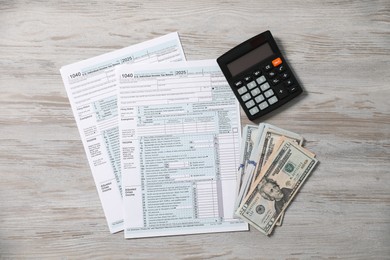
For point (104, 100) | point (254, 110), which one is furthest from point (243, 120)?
point (104, 100)

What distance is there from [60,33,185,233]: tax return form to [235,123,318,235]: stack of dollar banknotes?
0.73 feet

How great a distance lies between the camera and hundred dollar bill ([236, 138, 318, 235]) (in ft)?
2.61

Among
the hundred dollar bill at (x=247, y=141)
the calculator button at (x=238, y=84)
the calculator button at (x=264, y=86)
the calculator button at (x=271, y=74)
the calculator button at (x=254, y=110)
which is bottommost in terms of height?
the hundred dollar bill at (x=247, y=141)

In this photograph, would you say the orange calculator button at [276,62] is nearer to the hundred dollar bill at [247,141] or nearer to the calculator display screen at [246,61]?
the calculator display screen at [246,61]

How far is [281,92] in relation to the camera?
800mm

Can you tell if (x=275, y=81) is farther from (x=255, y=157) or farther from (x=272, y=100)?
(x=255, y=157)

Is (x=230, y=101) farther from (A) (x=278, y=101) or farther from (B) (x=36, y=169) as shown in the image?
(B) (x=36, y=169)

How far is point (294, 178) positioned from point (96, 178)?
37 cm

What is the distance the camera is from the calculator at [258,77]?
800 millimetres

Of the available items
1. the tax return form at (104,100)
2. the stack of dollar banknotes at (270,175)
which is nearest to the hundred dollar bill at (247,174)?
the stack of dollar banknotes at (270,175)

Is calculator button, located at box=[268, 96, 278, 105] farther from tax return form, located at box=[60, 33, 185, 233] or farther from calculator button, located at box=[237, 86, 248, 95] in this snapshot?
tax return form, located at box=[60, 33, 185, 233]

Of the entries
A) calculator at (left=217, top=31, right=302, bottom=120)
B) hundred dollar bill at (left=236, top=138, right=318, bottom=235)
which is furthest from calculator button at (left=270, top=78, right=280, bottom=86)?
hundred dollar bill at (left=236, top=138, right=318, bottom=235)

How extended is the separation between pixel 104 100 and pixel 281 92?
33 cm

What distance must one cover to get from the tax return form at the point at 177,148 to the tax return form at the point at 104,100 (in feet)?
0.05
